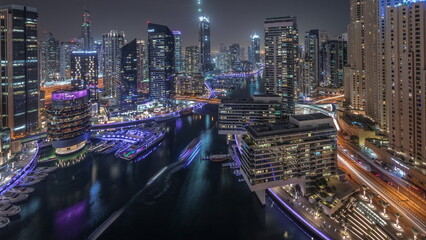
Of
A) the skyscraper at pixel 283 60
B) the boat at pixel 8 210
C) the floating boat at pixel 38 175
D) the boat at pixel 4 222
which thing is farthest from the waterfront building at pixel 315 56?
the boat at pixel 4 222

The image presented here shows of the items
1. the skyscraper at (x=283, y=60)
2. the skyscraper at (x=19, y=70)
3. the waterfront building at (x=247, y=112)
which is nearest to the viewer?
the waterfront building at (x=247, y=112)

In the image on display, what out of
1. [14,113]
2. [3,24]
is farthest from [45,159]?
[3,24]

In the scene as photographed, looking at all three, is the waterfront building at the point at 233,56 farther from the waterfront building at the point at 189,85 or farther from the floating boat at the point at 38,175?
the floating boat at the point at 38,175

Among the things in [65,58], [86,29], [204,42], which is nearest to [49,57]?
[65,58]

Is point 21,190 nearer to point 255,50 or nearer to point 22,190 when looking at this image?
point 22,190

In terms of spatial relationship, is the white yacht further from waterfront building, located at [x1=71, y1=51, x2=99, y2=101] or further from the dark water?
waterfront building, located at [x1=71, y1=51, x2=99, y2=101]

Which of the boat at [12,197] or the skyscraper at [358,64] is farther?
the skyscraper at [358,64]

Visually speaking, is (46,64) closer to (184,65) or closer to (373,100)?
(184,65)
